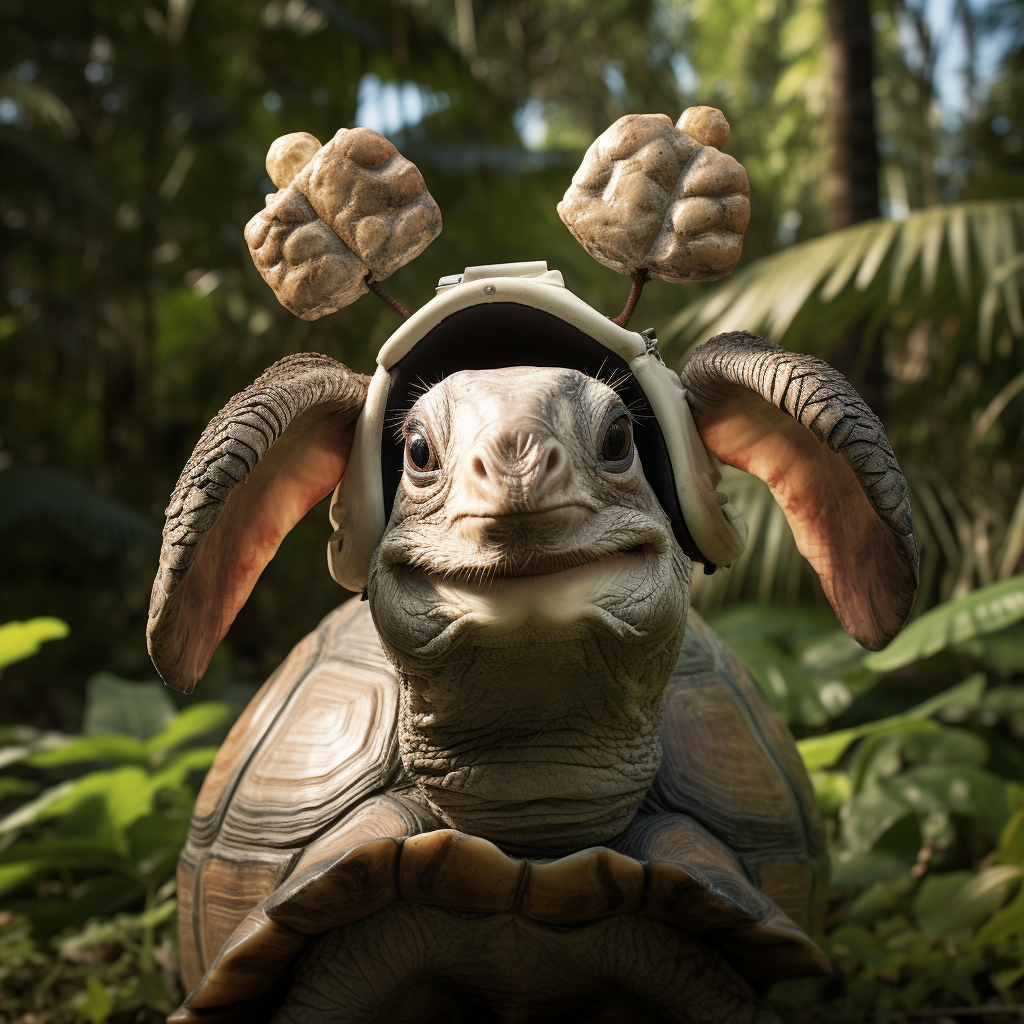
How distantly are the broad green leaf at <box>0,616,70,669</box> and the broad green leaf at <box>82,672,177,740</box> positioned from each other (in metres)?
0.54

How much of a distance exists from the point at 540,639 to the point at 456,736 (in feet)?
0.73

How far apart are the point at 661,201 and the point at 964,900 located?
1671 millimetres

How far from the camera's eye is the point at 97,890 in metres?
2.40

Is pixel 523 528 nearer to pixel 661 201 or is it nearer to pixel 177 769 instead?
pixel 661 201

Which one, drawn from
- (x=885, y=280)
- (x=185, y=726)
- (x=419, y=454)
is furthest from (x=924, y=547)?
(x=419, y=454)

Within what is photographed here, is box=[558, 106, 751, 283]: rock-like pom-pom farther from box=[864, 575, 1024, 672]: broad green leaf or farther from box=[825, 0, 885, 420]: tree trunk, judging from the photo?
box=[825, 0, 885, 420]: tree trunk

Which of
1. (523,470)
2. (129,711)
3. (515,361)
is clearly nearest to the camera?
(523,470)

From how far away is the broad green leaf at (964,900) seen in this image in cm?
207

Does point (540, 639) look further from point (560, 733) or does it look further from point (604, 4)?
point (604, 4)

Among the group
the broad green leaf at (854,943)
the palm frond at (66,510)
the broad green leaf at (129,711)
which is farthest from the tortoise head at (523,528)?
the palm frond at (66,510)

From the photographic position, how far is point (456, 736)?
1.25m

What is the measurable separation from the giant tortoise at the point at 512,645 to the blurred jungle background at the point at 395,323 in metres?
0.84

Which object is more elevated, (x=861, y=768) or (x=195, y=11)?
(x=195, y=11)

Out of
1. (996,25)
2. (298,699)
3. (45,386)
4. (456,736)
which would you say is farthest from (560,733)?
(996,25)
